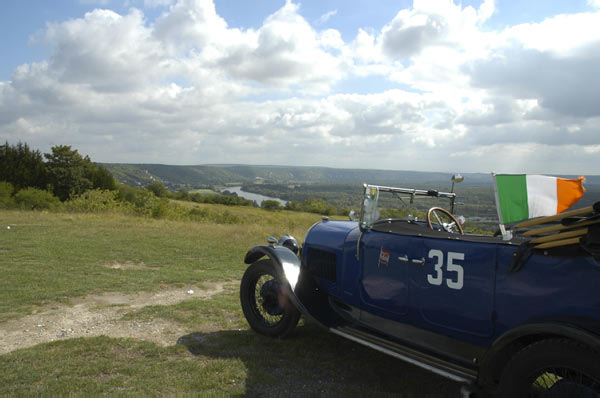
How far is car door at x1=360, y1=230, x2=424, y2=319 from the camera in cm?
412

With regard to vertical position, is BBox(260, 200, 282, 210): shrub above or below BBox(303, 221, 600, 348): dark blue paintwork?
below

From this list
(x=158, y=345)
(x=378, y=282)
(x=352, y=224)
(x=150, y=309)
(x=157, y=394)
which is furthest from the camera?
(x=150, y=309)

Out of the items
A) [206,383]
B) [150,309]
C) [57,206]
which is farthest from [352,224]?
[57,206]

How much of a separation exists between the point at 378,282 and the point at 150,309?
390 cm

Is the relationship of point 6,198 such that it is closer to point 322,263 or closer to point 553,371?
point 322,263

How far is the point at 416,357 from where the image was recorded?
150 inches

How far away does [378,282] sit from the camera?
14.6 ft

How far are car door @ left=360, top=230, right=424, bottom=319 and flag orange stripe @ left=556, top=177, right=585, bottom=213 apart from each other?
4.00ft

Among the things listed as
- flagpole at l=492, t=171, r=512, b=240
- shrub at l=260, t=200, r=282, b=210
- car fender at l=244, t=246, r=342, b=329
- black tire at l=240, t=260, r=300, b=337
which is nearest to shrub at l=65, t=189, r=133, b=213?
black tire at l=240, t=260, r=300, b=337

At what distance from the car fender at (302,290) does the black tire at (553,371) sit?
212 cm

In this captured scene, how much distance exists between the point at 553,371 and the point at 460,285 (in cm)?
94

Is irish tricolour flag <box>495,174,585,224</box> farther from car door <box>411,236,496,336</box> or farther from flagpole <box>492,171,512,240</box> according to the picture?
car door <box>411,236,496,336</box>

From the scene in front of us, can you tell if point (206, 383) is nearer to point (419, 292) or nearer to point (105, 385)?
point (105, 385)

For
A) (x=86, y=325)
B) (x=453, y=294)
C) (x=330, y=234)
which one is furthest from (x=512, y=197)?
(x=86, y=325)
